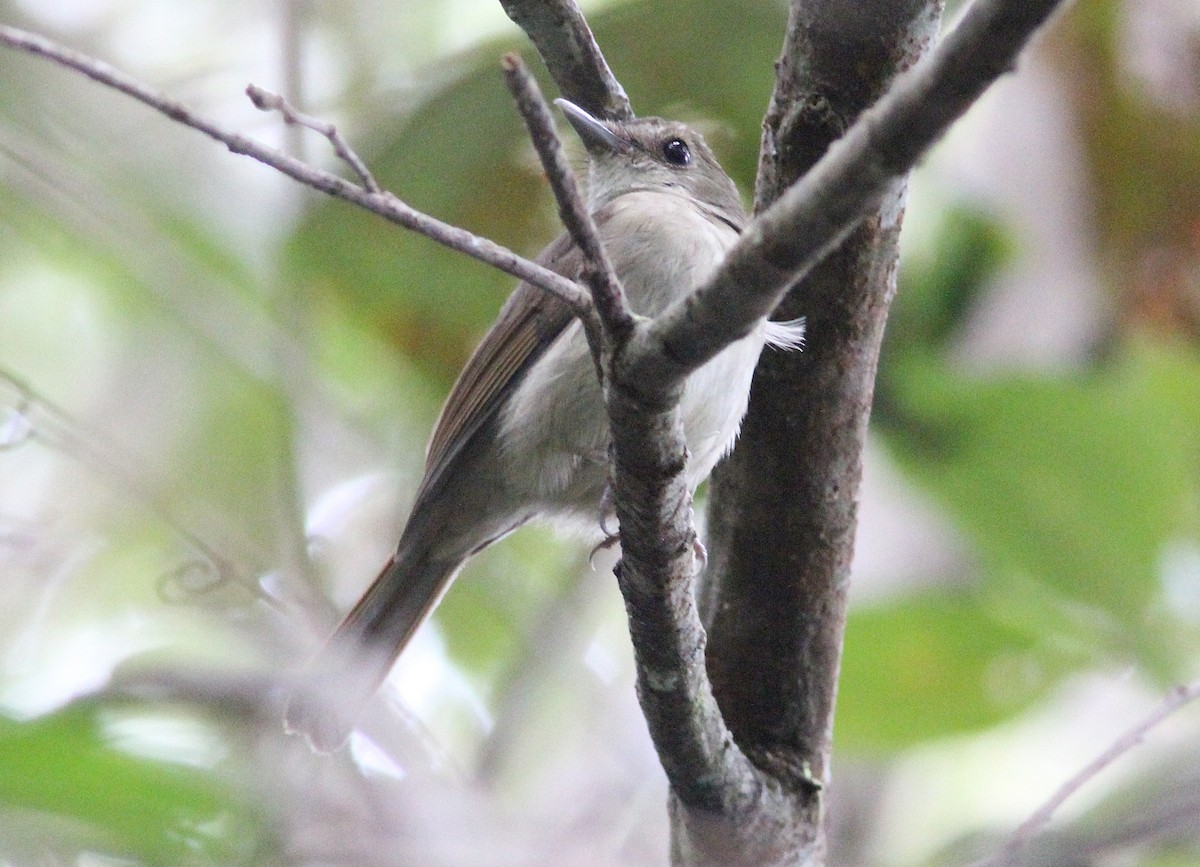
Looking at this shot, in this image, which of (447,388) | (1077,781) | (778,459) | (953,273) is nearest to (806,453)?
(778,459)

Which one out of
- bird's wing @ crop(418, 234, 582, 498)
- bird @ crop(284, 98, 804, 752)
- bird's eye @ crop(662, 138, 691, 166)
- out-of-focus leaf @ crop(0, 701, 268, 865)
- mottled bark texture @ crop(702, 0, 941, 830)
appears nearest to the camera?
out-of-focus leaf @ crop(0, 701, 268, 865)

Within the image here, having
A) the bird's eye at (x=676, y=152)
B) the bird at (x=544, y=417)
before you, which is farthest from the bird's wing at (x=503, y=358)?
the bird's eye at (x=676, y=152)

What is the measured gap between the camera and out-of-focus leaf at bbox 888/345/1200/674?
4547mm

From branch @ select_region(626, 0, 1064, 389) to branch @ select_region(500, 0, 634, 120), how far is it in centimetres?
99

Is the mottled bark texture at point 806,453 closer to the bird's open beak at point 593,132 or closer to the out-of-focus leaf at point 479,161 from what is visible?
the bird's open beak at point 593,132

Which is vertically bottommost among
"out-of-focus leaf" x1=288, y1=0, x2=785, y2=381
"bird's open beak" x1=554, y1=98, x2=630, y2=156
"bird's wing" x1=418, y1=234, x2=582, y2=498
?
"bird's wing" x1=418, y1=234, x2=582, y2=498

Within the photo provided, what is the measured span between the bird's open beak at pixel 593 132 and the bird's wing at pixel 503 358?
0.98 feet

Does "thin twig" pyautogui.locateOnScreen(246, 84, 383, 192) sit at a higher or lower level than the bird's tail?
lower

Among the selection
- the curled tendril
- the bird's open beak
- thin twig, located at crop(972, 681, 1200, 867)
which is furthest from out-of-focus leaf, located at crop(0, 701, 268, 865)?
the curled tendril

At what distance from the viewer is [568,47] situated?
3.05 meters

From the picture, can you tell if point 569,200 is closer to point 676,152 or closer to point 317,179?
point 317,179

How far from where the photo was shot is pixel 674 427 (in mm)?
2439

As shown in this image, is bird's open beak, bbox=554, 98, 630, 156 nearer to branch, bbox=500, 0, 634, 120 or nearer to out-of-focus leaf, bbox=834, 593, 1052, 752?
branch, bbox=500, 0, 634, 120

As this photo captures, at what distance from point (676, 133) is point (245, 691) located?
217cm
